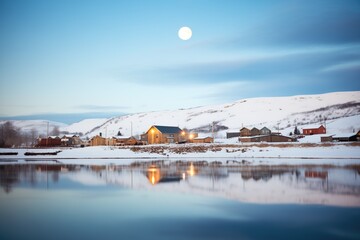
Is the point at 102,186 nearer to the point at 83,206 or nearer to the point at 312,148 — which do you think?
the point at 83,206

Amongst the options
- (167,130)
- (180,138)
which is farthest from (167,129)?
(180,138)

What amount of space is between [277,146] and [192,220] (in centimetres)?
5245

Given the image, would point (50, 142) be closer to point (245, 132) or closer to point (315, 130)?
point (245, 132)

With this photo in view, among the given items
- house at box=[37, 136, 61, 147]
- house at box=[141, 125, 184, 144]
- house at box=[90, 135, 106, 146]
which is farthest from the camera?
house at box=[37, 136, 61, 147]

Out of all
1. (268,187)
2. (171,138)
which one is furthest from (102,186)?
(171,138)

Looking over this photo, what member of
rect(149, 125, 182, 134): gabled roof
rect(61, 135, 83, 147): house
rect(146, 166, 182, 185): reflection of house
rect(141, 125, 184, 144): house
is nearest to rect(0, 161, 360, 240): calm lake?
rect(146, 166, 182, 185): reflection of house

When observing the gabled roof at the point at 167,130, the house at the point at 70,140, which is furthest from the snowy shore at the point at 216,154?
the house at the point at 70,140

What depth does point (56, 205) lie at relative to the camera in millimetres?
15805

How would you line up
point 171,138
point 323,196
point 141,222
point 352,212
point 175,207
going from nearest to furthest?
point 141,222 < point 352,212 < point 175,207 < point 323,196 < point 171,138

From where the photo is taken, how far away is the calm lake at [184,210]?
11039 millimetres

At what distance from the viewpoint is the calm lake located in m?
11.0

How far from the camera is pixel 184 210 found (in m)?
14.3

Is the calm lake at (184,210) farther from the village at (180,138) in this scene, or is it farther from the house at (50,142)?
the house at (50,142)

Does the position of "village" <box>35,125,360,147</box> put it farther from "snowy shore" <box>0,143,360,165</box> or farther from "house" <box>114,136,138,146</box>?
"snowy shore" <box>0,143,360,165</box>
